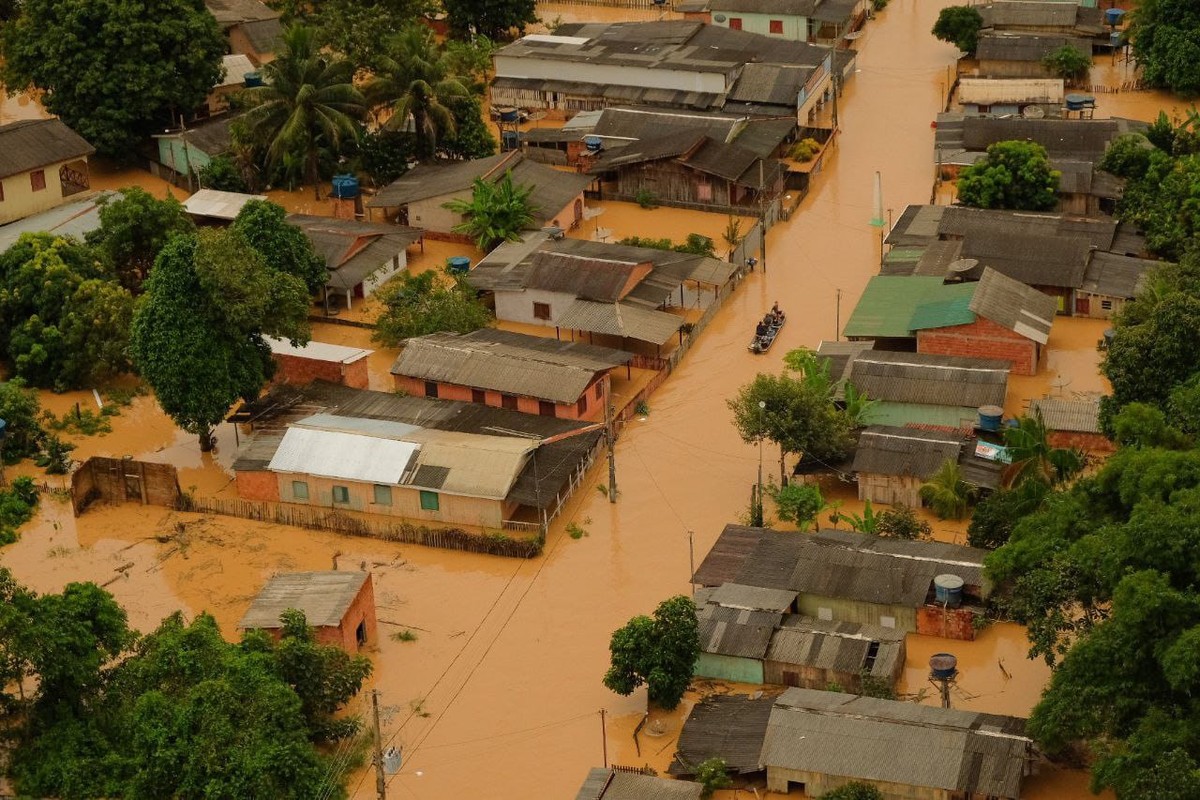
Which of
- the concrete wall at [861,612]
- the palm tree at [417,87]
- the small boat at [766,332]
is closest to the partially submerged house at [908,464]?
the concrete wall at [861,612]

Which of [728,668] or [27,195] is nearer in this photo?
[728,668]

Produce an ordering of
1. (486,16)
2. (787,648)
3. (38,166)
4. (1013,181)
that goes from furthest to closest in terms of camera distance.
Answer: (486,16), (38,166), (1013,181), (787,648)

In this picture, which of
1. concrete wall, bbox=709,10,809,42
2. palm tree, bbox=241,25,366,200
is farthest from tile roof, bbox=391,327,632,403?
concrete wall, bbox=709,10,809,42

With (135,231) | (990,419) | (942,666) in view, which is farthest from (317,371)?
(942,666)

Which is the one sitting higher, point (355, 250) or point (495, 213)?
point (495, 213)

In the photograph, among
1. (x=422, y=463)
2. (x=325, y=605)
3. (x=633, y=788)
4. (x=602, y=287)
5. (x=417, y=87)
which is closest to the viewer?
(x=633, y=788)

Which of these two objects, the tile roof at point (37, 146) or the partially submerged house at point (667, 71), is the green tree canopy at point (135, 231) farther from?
the partially submerged house at point (667, 71)

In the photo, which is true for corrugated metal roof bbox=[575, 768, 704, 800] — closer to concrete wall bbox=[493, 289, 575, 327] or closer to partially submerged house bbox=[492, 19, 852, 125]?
concrete wall bbox=[493, 289, 575, 327]

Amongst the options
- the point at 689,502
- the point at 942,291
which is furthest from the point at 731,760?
the point at 942,291

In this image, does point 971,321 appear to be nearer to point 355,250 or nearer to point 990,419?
point 990,419
